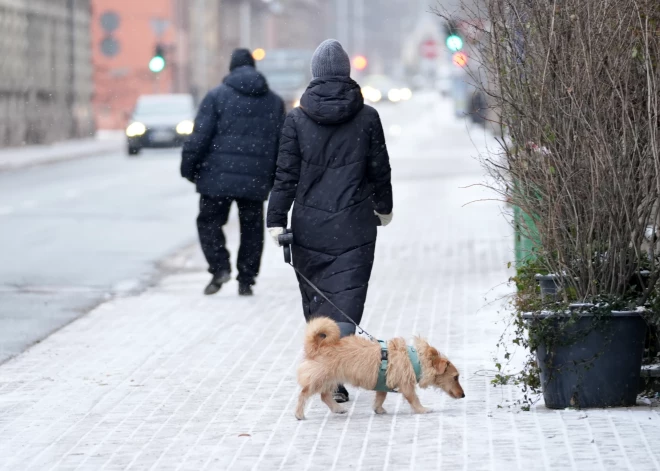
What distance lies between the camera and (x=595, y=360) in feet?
22.2

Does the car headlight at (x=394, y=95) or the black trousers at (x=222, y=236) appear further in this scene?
the car headlight at (x=394, y=95)

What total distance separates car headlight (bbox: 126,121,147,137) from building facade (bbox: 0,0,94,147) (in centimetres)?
587

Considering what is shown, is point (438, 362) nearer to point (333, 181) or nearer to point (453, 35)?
point (333, 181)

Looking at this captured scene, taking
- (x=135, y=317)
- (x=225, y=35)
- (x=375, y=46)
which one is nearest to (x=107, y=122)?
(x=225, y=35)

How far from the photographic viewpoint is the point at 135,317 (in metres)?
11.0

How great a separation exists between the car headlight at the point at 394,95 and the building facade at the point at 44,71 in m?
44.7

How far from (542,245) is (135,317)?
464cm

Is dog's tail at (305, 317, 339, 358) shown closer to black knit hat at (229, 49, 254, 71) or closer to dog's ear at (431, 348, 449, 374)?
dog's ear at (431, 348, 449, 374)

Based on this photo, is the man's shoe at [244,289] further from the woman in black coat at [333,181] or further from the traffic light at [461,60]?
the woman in black coat at [333,181]

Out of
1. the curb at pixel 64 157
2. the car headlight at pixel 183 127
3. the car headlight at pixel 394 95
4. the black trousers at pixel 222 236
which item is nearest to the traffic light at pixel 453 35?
the black trousers at pixel 222 236

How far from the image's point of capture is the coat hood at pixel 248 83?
37.7 feet

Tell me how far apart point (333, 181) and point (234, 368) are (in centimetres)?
179

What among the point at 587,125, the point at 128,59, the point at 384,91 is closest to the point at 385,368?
the point at 587,125

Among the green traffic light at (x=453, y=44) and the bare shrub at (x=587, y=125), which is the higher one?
the green traffic light at (x=453, y=44)
